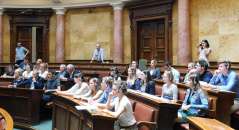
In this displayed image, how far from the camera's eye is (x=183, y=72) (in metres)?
6.16

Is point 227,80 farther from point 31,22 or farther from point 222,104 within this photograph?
point 31,22

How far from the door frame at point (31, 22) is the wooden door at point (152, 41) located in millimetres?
4458

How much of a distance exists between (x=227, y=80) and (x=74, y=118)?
2439mm

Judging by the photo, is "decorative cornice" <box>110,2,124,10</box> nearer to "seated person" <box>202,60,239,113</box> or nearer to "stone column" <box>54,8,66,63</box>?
"stone column" <box>54,8,66,63</box>

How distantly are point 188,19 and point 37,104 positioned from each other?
541 cm

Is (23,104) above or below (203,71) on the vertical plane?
below

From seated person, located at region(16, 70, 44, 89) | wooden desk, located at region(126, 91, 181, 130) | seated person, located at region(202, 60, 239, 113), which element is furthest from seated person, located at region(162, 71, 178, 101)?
seated person, located at region(16, 70, 44, 89)

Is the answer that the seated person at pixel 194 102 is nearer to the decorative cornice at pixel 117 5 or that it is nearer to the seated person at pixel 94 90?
the seated person at pixel 94 90

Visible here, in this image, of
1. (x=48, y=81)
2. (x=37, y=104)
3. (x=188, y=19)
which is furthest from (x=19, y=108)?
(x=188, y=19)

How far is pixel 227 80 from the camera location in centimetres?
361

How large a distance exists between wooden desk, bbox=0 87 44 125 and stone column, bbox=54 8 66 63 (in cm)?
550

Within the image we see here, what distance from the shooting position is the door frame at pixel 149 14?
8375mm

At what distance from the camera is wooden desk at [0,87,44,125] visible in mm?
4609

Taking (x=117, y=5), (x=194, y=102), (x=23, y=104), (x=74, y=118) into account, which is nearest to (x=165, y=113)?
(x=194, y=102)
